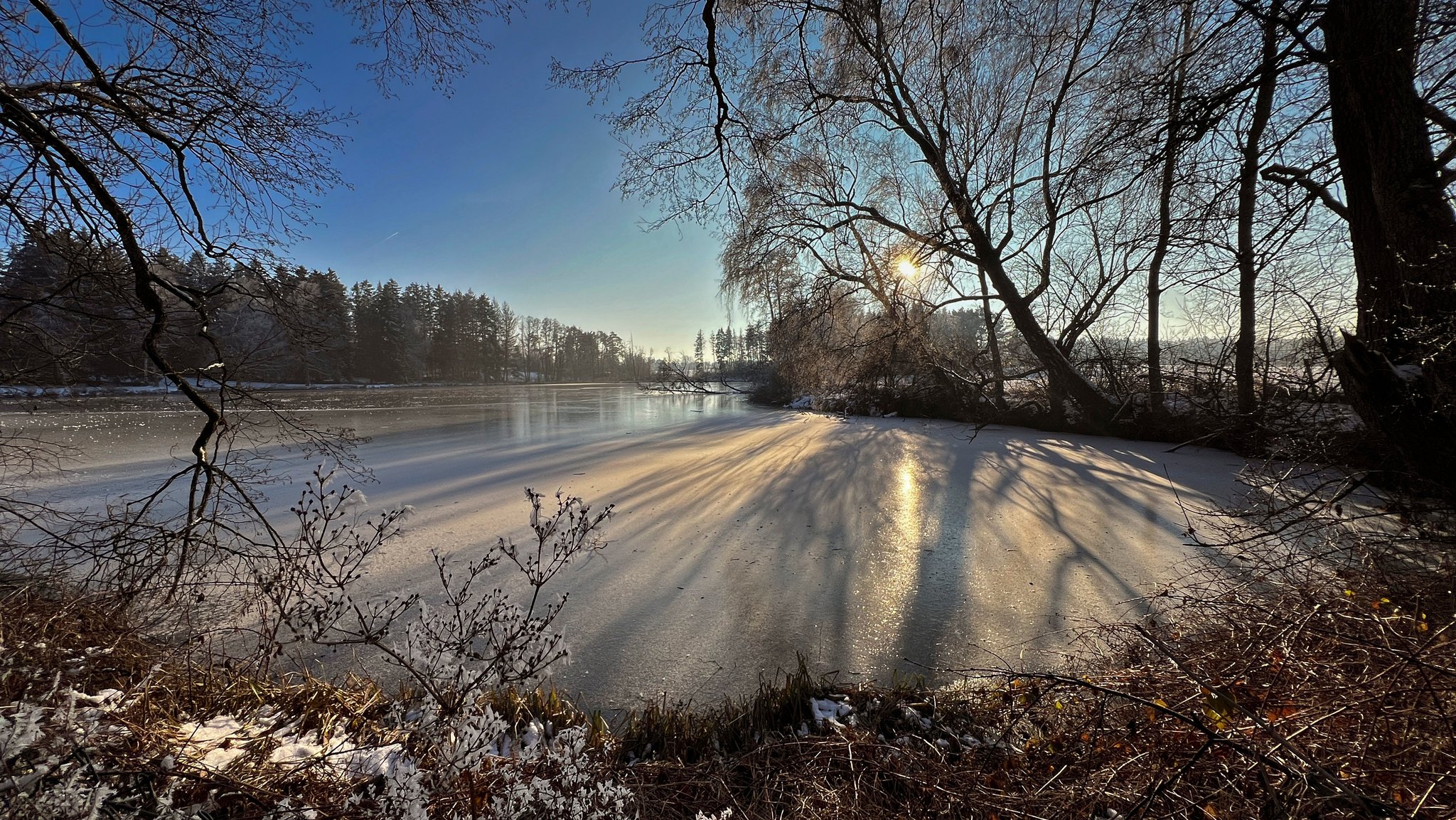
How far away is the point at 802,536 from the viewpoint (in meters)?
3.76

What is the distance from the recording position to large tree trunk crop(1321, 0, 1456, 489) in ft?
8.50

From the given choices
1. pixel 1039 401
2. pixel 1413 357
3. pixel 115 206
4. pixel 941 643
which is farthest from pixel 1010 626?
pixel 1039 401

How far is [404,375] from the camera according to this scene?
34406mm

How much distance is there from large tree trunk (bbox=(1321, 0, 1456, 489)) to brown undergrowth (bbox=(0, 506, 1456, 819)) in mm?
1252

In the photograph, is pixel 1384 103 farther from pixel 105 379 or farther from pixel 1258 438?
pixel 105 379

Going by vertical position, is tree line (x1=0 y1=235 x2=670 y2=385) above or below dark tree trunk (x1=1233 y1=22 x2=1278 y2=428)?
below

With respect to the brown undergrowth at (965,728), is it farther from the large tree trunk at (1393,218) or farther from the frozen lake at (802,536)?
the large tree trunk at (1393,218)

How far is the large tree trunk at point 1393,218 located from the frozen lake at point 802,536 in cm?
126

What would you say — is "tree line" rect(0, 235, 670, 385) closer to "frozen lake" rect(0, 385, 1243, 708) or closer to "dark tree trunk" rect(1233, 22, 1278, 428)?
"frozen lake" rect(0, 385, 1243, 708)

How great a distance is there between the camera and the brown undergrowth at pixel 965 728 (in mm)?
1027

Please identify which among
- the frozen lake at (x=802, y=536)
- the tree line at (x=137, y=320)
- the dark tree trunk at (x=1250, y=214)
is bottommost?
the frozen lake at (x=802, y=536)

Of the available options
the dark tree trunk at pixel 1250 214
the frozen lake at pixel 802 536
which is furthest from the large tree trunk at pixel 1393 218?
the frozen lake at pixel 802 536

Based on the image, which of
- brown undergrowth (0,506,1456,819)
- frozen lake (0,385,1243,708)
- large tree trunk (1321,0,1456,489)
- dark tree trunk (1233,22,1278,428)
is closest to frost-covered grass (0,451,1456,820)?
brown undergrowth (0,506,1456,819)

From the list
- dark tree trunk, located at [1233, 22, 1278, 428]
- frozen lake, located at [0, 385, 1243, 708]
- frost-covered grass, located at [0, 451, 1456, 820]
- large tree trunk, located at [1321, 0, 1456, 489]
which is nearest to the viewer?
frost-covered grass, located at [0, 451, 1456, 820]
